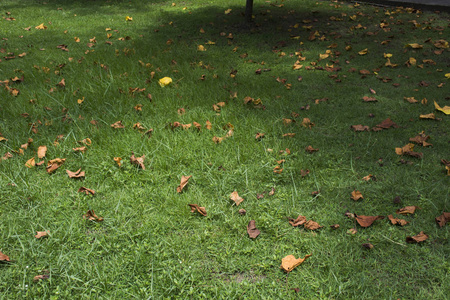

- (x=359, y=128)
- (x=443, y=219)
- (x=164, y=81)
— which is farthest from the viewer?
(x=164, y=81)

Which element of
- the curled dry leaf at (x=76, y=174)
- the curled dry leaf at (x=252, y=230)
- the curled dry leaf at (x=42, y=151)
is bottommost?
the curled dry leaf at (x=252, y=230)

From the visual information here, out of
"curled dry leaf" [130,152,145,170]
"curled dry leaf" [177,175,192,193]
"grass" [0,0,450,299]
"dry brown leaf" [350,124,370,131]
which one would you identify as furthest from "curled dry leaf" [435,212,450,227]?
"curled dry leaf" [130,152,145,170]

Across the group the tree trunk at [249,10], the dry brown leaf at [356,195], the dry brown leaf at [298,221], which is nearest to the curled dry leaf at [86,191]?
the dry brown leaf at [298,221]

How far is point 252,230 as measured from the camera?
2006mm

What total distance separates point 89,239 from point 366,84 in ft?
10.8

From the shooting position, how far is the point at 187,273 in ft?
5.80

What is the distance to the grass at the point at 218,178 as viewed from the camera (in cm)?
175

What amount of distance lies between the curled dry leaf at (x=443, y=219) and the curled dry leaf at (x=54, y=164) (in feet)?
8.37

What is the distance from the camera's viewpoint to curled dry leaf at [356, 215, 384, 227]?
1.99 m

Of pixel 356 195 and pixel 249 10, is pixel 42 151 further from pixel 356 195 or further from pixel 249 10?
pixel 249 10

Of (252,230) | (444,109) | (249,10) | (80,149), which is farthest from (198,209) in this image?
(249,10)

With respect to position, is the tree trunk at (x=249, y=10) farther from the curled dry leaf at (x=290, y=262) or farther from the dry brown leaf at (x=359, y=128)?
the curled dry leaf at (x=290, y=262)

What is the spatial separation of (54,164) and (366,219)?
2.18 metres

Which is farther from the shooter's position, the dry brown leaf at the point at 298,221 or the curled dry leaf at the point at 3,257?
the dry brown leaf at the point at 298,221
